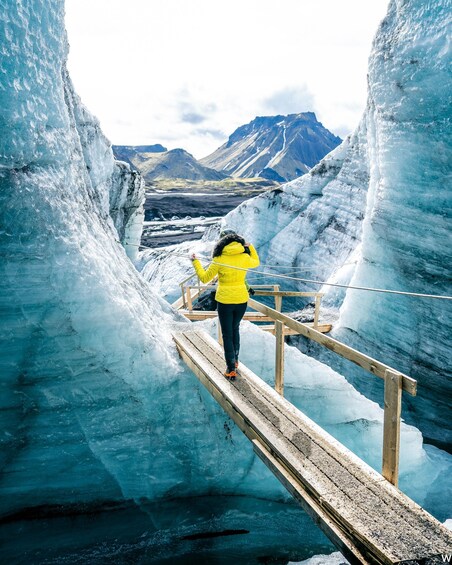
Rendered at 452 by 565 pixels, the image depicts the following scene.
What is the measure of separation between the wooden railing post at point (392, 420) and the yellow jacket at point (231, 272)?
1.67 meters

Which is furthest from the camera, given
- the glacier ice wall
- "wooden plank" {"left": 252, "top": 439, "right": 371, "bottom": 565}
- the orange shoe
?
the glacier ice wall

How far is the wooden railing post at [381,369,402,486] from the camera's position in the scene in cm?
283

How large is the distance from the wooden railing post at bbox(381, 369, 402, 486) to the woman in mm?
1670

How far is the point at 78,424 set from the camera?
436 centimetres

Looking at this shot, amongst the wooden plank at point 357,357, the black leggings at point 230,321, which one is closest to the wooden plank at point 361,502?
the wooden plank at point 357,357

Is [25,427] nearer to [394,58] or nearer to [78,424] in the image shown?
[78,424]

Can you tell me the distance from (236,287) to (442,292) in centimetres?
489

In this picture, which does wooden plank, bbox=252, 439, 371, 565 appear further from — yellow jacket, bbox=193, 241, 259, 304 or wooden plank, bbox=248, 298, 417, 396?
yellow jacket, bbox=193, 241, 259, 304

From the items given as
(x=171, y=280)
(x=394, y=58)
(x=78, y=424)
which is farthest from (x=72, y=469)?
(x=171, y=280)

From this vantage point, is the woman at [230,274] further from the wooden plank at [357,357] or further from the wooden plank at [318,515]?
the wooden plank at [318,515]

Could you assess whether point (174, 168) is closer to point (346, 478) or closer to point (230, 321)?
point (230, 321)

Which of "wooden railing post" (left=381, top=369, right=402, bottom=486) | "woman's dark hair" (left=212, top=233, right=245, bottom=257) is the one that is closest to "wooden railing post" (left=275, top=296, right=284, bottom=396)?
"woman's dark hair" (left=212, top=233, right=245, bottom=257)

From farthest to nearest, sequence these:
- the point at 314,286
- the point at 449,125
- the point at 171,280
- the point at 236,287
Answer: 1. the point at 171,280
2. the point at 314,286
3. the point at 449,125
4. the point at 236,287

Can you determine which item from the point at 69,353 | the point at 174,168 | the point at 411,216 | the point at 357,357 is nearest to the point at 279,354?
the point at 357,357
